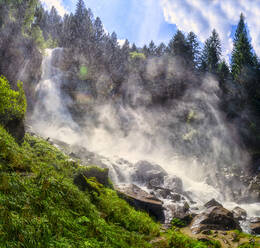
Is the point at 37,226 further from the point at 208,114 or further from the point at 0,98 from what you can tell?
the point at 208,114

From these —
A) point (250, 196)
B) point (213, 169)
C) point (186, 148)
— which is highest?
point (186, 148)

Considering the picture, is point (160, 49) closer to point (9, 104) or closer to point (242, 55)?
point (242, 55)

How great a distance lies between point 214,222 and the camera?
34.7ft

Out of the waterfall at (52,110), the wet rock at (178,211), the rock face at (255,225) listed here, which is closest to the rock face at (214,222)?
the wet rock at (178,211)

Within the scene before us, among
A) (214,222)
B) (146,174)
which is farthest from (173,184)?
(214,222)

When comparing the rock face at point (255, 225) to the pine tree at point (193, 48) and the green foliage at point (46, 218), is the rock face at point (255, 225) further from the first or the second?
the pine tree at point (193, 48)

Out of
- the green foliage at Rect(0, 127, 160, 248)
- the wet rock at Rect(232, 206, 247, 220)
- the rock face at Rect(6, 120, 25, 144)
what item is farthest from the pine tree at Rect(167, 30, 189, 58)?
the green foliage at Rect(0, 127, 160, 248)

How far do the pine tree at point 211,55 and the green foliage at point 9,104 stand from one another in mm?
43892

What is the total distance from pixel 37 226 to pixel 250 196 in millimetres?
22212

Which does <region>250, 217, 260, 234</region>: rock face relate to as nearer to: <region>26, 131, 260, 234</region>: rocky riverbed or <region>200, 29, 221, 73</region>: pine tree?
<region>26, 131, 260, 234</region>: rocky riverbed

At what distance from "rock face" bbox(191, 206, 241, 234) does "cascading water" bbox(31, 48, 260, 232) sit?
35.1 ft

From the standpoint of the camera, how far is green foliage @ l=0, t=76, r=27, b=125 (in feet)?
31.7

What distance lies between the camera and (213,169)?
26656 millimetres

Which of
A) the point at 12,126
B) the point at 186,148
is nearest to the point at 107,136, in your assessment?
the point at 186,148
